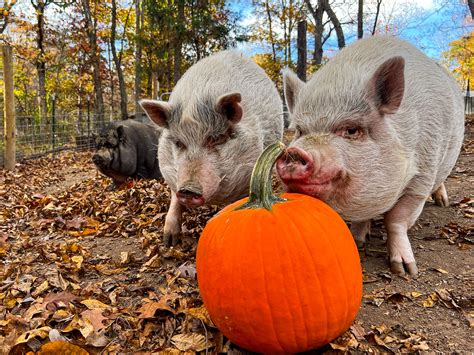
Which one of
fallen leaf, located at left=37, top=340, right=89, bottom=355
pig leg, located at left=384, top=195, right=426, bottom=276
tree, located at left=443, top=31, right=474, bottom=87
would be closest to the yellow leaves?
fallen leaf, located at left=37, top=340, right=89, bottom=355

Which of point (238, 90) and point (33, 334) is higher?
point (238, 90)

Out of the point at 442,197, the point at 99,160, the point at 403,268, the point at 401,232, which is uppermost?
the point at 99,160

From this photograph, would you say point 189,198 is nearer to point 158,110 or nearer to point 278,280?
point 158,110

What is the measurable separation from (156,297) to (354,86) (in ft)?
6.07

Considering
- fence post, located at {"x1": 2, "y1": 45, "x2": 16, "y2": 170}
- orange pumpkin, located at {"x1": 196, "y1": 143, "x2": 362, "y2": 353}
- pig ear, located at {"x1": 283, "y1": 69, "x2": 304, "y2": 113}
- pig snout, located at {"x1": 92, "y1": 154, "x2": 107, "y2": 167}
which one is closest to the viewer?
orange pumpkin, located at {"x1": 196, "y1": 143, "x2": 362, "y2": 353}

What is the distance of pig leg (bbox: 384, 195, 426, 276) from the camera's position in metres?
3.02

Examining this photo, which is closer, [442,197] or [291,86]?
[291,86]

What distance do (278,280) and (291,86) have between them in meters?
1.84

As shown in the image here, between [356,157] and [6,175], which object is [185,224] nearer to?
[356,157]

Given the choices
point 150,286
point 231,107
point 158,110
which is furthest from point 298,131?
point 150,286

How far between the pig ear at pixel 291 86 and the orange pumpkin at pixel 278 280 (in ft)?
4.73

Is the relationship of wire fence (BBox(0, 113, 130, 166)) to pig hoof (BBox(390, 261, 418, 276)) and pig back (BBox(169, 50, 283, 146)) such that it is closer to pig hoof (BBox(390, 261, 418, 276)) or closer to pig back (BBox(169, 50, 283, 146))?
pig back (BBox(169, 50, 283, 146))

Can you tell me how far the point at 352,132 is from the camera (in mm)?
2744

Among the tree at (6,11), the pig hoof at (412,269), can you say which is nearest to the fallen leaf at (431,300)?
the pig hoof at (412,269)
